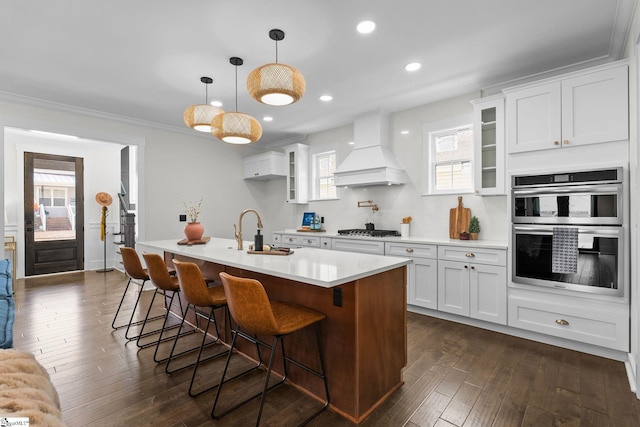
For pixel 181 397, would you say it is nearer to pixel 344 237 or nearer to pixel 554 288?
pixel 344 237

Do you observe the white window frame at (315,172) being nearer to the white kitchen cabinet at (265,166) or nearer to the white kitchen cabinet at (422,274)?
the white kitchen cabinet at (265,166)

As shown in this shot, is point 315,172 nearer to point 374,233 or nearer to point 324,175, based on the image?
point 324,175

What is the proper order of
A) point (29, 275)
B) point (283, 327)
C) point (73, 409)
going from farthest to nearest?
1. point (29, 275)
2. point (73, 409)
3. point (283, 327)

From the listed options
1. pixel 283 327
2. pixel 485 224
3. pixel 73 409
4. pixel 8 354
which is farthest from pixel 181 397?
pixel 485 224

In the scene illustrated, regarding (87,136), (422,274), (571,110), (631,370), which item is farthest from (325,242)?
(87,136)

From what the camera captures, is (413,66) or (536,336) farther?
(413,66)

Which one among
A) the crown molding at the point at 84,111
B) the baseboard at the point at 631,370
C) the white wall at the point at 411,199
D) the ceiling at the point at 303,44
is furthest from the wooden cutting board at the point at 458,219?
the crown molding at the point at 84,111

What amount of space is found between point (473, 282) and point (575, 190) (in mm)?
1250

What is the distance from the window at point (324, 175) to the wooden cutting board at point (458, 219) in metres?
2.13

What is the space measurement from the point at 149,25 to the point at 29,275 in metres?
5.99

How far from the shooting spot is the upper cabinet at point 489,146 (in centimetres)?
336

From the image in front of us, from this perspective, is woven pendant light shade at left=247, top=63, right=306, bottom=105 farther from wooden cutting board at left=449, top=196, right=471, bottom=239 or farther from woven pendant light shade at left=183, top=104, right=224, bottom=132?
wooden cutting board at left=449, top=196, right=471, bottom=239

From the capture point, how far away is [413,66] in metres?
3.18

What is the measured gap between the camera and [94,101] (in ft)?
13.5
